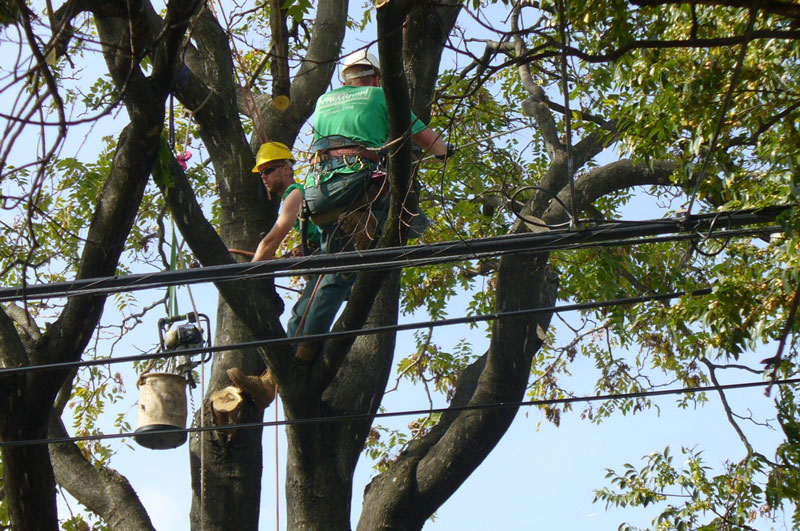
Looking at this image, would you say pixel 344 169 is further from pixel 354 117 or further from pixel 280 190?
pixel 280 190

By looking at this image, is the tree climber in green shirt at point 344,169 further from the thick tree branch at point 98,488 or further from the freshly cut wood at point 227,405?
the thick tree branch at point 98,488

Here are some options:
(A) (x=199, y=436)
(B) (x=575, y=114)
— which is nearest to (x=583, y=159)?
(B) (x=575, y=114)

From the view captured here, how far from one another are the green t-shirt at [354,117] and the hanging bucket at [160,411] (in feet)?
4.88

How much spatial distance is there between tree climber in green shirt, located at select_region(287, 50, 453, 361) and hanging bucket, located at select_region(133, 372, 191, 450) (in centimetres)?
82

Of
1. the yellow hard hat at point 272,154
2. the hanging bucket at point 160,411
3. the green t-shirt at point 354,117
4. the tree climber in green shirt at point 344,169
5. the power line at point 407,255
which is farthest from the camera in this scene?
the yellow hard hat at point 272,154

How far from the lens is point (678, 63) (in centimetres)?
516

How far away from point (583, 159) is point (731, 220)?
3.20m

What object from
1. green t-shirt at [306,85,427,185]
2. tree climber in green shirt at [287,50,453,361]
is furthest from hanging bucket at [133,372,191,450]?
green t-shirt at [306,85,427,185]

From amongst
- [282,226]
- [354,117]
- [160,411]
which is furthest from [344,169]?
[160,411]

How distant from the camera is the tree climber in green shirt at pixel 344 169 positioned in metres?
5.47

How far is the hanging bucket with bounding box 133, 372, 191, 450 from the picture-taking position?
227 inches

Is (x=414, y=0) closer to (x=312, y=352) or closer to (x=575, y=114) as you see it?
(x=312, y=352)

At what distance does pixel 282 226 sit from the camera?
560 cm

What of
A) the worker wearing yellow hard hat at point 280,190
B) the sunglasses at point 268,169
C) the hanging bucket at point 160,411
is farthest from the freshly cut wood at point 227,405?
the sunglasses at point 268,169
